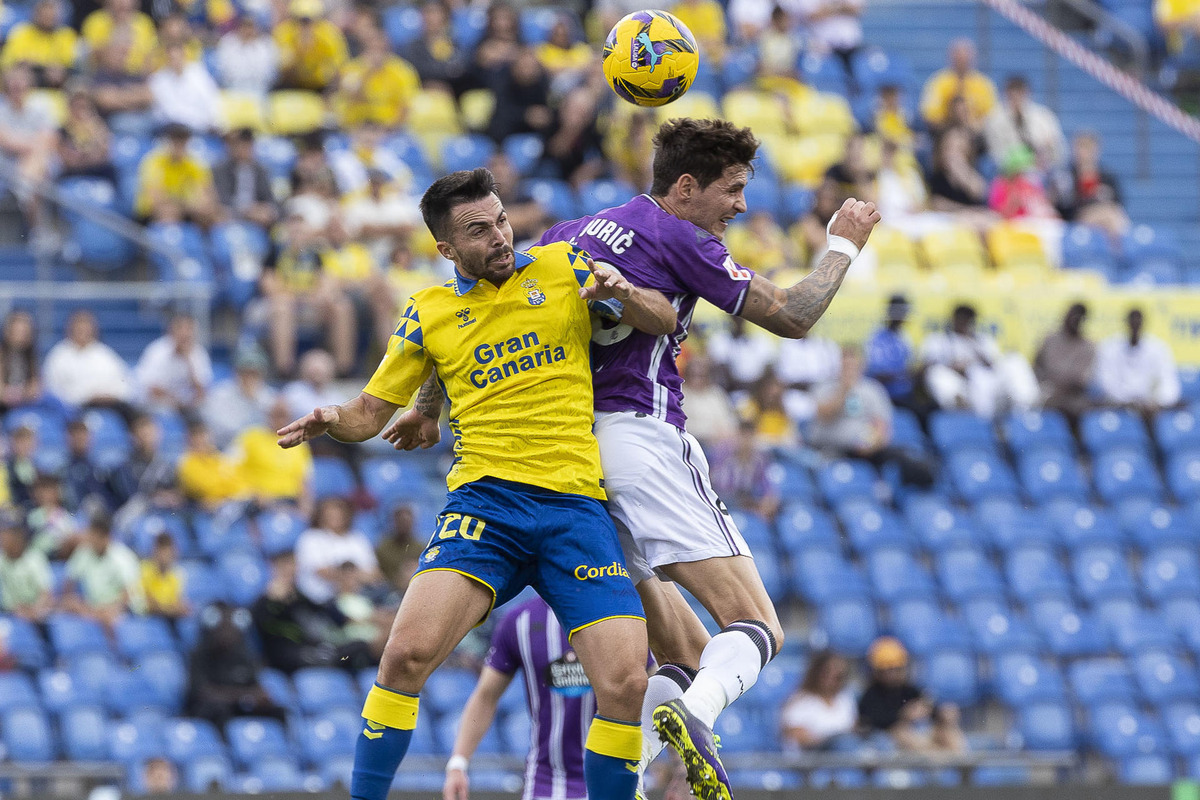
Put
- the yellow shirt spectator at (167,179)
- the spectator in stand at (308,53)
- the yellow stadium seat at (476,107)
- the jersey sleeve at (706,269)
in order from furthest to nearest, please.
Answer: the yellow stadium seat at (476,107), the spectator in stand at (308,53), the yellow shirt spectator at (167,179), the jersey sleeve at (706,269)

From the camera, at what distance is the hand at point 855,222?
22.5ft

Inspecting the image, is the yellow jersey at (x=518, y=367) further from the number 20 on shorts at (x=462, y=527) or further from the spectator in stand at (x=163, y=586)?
the spectator in stand at (x=163, y=586)

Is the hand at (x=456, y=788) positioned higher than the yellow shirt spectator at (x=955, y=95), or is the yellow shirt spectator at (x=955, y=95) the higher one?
the yellow shirt spectator at (x=955, y=95)

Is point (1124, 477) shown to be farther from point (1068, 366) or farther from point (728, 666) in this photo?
point (728, 666)

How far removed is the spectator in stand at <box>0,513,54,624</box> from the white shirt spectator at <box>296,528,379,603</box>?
166 cm

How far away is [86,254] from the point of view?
14.2 meters

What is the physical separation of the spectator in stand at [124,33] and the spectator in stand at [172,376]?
3.31 metres

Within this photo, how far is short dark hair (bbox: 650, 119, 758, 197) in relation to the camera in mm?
6758

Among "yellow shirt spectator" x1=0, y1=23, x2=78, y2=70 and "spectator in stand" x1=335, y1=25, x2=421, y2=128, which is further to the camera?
"spectator in stand" x1=335, y1=25, x2=421, y2=128

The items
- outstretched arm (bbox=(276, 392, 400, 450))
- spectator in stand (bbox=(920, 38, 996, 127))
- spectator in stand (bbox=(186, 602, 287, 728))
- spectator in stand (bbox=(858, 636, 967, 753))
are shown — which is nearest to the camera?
outstretched arm (bbox=(276, 392, 400, 450))

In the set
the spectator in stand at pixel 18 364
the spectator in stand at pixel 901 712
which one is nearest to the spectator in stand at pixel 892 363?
the spectator in stand at pixel 901 712

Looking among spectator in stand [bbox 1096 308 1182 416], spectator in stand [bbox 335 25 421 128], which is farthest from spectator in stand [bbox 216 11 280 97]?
spectator in stand [bbox 1096 308 1182 416]

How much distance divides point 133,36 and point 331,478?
4799 millimetres

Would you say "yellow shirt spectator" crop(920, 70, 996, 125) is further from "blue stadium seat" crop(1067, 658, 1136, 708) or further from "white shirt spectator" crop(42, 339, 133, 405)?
"white shirt spectator" crop(42, 339, 133, 405)
